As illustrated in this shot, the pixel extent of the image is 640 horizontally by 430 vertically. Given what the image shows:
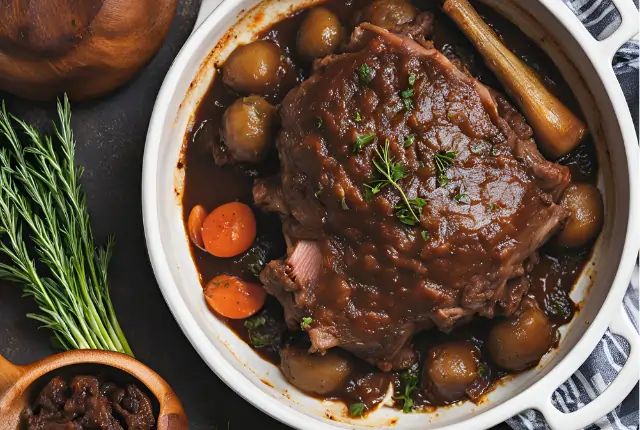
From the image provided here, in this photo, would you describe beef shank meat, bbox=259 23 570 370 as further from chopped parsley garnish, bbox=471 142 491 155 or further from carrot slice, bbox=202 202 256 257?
carrot slice, bbox=202 202 256 257

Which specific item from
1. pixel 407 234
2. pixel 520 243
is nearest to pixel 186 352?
pixel 407 234

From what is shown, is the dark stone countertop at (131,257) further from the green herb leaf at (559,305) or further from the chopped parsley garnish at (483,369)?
the green herb leaf at (559,305)

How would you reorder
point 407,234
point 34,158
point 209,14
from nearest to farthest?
point 407,234 < point 209,14 < point 34,158

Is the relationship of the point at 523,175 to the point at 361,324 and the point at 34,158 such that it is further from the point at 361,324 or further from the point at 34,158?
the point at 34,158

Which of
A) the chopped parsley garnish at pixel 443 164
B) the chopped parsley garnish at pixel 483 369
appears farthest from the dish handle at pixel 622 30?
the chopped parsley garnish at pixel 483 369

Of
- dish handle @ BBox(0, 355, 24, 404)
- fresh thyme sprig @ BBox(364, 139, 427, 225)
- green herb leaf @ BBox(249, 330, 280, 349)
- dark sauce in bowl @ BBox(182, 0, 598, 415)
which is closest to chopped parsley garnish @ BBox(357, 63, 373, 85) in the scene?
fresh thyme sprig @ BBox(364, 139, 427, 225)

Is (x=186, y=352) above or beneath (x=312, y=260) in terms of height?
beneath

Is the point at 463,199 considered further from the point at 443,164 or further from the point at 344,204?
the point at 344,204
